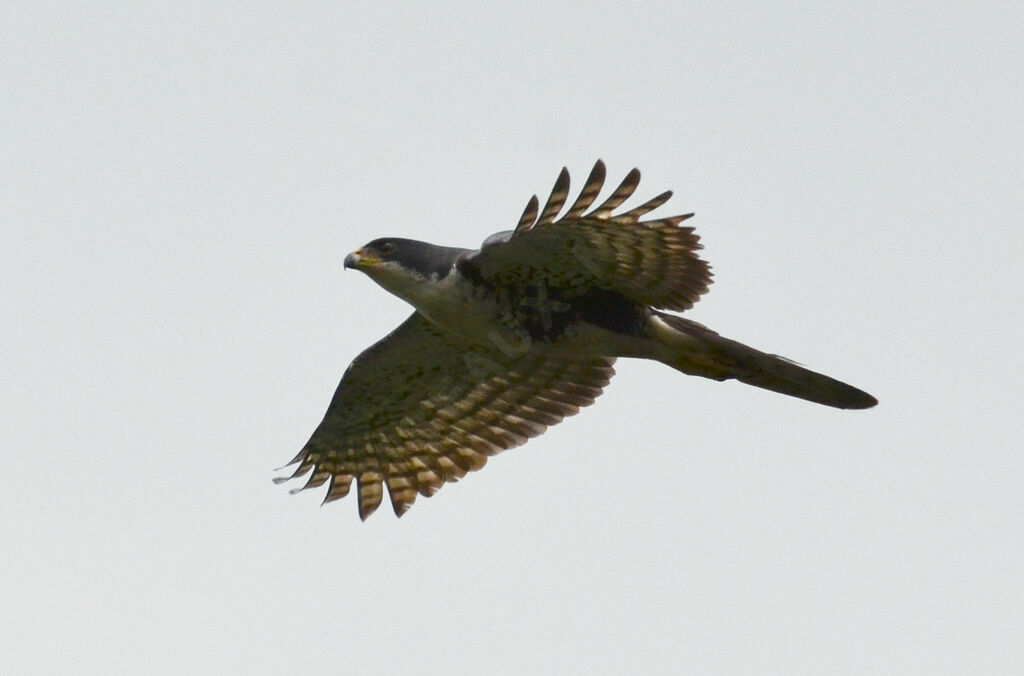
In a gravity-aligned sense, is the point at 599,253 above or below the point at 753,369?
above

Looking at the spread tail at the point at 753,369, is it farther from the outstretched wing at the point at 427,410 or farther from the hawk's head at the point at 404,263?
the hawk's head at the point at 404,263

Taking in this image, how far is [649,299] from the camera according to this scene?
9836 mm

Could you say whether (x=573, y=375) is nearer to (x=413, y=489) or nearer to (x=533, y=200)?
(x=413, y=489)

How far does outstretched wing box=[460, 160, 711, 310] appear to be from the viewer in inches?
354

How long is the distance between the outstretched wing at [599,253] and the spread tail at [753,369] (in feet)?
0.73

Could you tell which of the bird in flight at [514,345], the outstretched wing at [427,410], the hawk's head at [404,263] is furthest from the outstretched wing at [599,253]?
the outstretched wing at [427,410]

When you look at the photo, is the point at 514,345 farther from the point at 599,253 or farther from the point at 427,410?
the point at 427,410

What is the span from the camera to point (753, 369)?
32.0ft

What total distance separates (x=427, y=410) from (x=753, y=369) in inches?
109

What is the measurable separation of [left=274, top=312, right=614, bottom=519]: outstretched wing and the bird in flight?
0.03ft

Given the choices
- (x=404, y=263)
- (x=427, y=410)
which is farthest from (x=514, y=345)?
(x=427, y=410)

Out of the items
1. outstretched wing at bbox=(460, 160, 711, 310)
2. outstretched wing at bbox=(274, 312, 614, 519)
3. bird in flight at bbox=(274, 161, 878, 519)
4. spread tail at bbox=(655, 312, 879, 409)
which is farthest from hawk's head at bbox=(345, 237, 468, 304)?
spread tail at bbox=(655, 312, 879, 409)

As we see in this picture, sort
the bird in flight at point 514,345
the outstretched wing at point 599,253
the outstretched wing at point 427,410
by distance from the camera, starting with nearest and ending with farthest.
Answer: the outstretched wing at point 599,253 < the bird in flight at point 514,345 < the outstretched wing at point 427,410

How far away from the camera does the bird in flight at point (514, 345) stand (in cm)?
936
